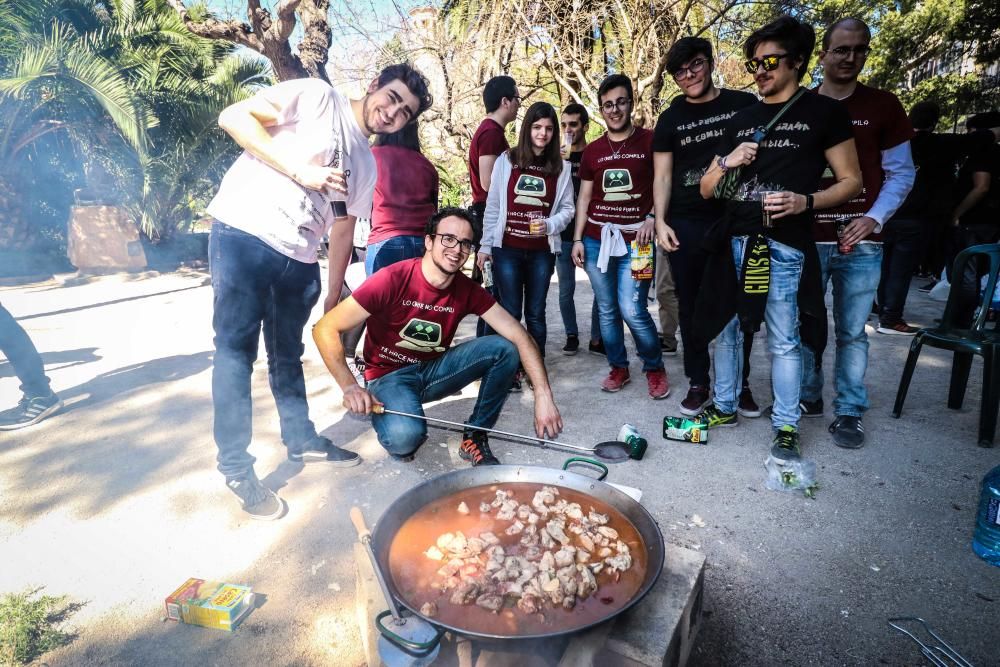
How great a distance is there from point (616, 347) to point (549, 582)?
2759 millimetres

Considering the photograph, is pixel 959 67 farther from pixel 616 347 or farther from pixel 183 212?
pixel 183 212

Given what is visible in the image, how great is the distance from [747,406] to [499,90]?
295cm

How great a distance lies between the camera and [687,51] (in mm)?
3232

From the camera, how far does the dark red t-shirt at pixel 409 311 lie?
110 inches

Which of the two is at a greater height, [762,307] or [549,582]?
[762,307]

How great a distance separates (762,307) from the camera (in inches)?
117

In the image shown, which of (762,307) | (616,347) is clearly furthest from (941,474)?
(616,347)

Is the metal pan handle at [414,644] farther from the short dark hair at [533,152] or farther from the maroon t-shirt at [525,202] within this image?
the short dark hair at [533,152]

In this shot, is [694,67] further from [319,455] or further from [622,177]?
[319,455]

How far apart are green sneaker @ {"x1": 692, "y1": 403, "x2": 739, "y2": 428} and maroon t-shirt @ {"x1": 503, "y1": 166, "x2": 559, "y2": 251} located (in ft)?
5.56

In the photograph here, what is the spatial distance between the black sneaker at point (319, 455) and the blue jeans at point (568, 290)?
8.70ft

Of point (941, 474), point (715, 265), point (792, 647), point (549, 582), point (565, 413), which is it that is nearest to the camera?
point (549, 582)

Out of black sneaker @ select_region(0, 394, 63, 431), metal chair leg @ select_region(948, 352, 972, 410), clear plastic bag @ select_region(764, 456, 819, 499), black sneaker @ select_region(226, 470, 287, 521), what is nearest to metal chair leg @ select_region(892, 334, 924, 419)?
metal chair leg @ select_region(948, 352, 972, 410)

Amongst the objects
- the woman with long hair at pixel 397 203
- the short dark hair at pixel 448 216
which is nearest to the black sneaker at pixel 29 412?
the woman with long hair at pixel 397 203
